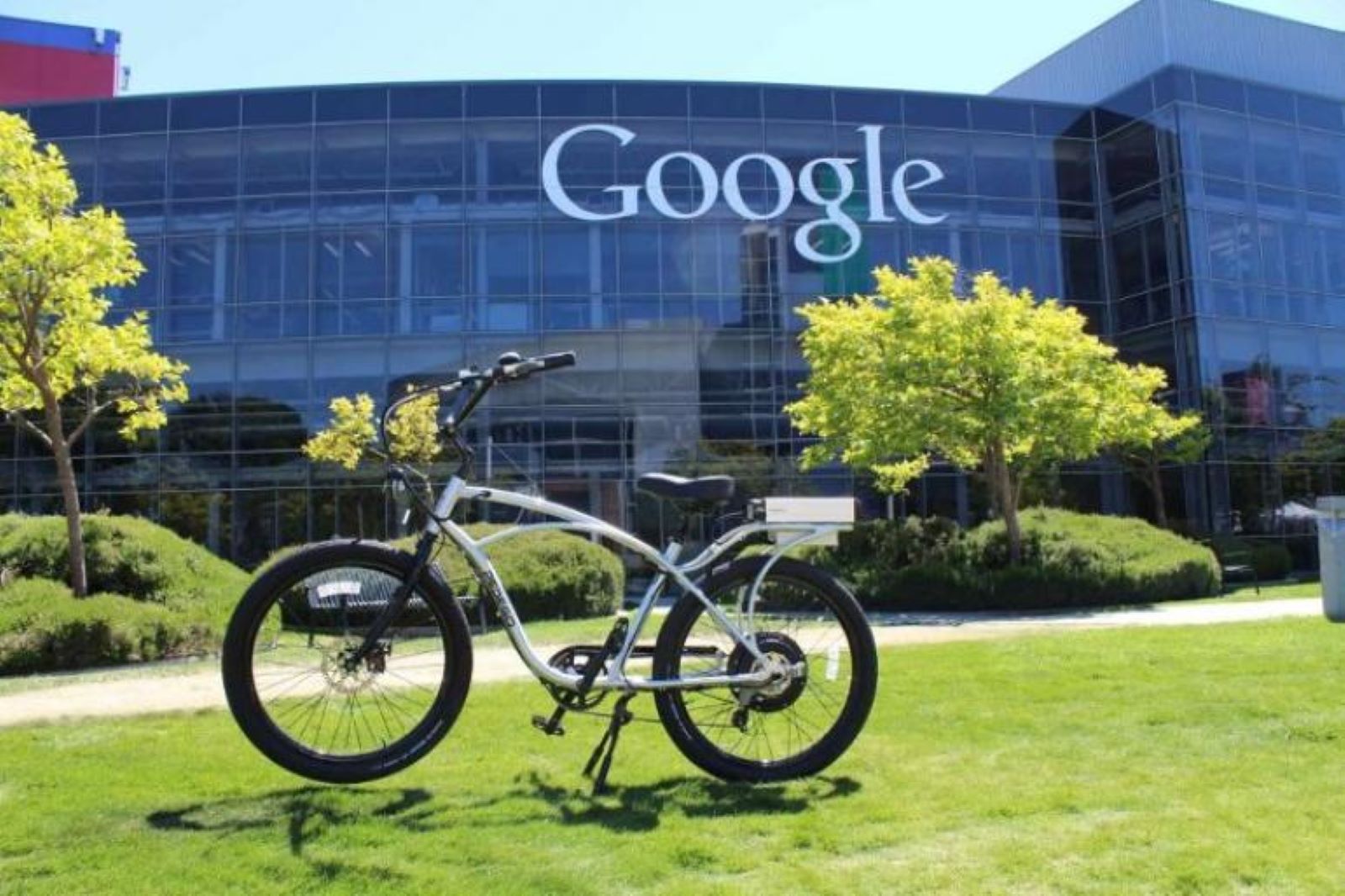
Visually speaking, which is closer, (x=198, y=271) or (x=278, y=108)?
(x=198, y=271)

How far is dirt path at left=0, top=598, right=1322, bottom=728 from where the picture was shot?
7.32 meters

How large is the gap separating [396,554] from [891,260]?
28503 mm

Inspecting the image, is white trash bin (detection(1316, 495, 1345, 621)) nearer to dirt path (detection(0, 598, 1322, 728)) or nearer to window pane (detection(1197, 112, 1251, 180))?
dirt path (detection(0, 598, 1322, 728))

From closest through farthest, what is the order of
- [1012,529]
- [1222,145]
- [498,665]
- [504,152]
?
[498,665]
[1012,529]
[504,152]
[1222,145]

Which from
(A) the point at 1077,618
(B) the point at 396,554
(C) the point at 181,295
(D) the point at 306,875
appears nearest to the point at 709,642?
(B) the point at 396,554

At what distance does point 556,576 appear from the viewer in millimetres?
15938

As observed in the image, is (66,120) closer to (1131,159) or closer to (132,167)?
(132,167)

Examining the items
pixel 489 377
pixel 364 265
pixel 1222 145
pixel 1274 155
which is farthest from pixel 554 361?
pixel 1274 155

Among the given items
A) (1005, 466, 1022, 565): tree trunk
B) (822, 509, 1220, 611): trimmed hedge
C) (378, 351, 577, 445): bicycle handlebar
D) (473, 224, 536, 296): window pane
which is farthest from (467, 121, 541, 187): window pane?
(378, 351, 577, 445): bicycle handlebar

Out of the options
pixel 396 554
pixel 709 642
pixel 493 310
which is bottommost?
pixel 709 642

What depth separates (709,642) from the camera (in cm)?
464

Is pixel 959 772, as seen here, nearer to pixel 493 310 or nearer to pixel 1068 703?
pixel 1068 703

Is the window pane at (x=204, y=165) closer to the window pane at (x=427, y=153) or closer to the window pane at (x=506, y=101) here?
the window pane at (x=427, y=153)

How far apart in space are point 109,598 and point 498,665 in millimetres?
5374
